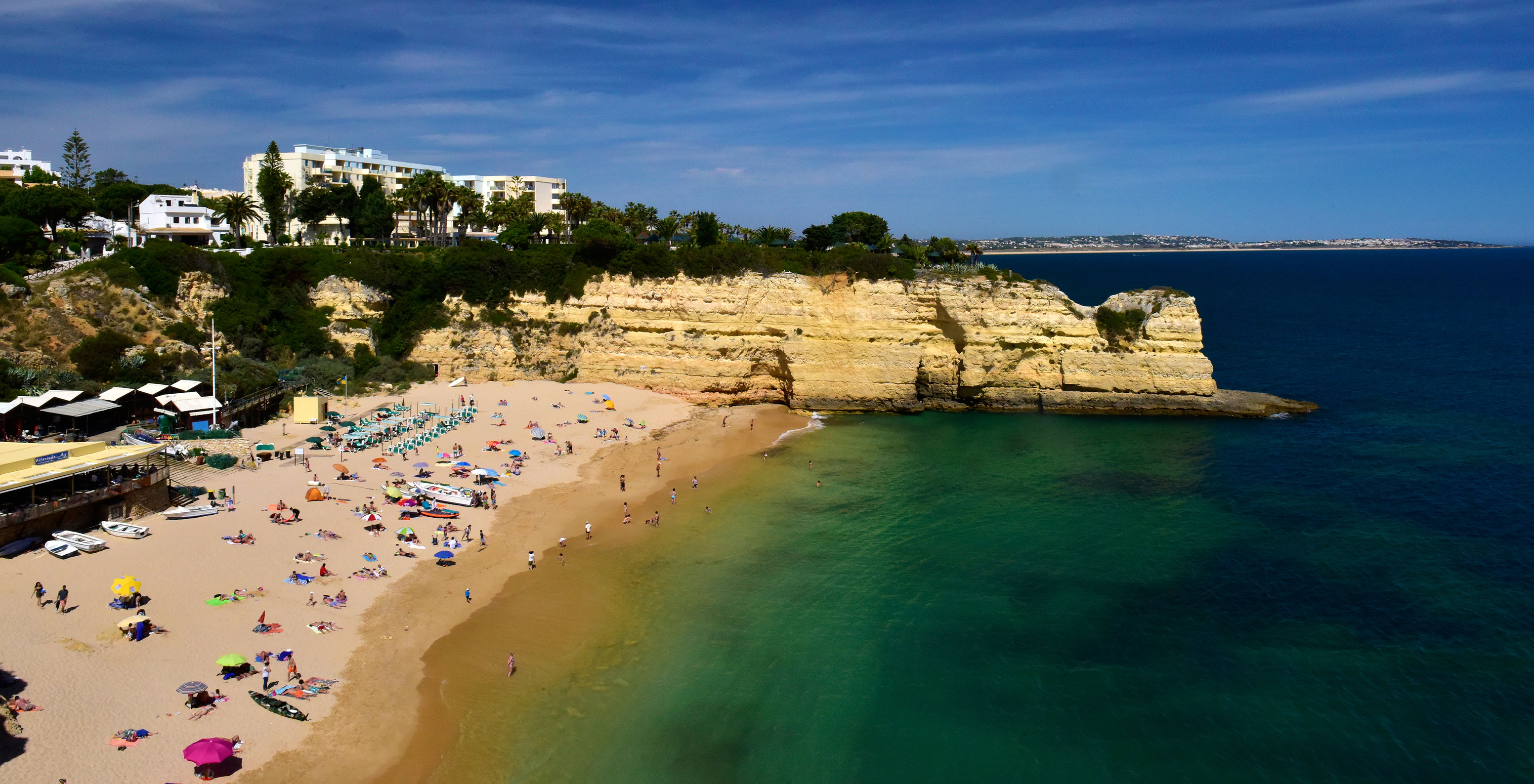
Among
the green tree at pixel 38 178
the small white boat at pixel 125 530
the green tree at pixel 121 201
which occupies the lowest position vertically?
the small white boat at pixel 125 530

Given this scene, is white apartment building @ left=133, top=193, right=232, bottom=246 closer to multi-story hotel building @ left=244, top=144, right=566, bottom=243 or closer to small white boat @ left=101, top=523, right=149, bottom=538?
multi-story hotel building @ left=244, top=144, right=566, bottom=243

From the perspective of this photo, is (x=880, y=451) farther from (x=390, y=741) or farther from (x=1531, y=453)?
(x=1531, y=453)

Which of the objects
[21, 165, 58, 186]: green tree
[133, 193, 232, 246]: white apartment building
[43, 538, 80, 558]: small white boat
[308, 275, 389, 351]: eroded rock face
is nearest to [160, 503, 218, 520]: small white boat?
[43, 538, 80, 558]: small white boat

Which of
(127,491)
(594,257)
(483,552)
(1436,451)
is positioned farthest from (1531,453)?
(127,491)

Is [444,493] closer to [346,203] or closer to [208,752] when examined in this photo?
[208,752]

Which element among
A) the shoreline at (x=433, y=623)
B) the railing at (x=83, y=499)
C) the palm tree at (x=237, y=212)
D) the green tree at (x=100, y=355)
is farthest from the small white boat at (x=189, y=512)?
the palm tree at (x=237, y=212)

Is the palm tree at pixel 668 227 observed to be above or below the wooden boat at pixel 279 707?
above

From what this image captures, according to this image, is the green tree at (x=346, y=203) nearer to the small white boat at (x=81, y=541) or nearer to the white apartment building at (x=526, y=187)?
the white apartment building at (x=526, y=187)
